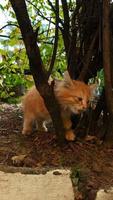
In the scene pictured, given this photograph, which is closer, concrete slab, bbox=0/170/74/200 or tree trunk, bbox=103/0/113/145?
concrete slab, bbox=0/170/74/200

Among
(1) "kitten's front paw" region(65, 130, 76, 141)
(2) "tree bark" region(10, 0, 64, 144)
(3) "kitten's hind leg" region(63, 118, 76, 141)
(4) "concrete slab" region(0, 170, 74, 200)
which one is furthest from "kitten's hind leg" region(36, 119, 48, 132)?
(4) "concrete slab" region(0, 170, 74, 200)

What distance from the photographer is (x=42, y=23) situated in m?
4.95

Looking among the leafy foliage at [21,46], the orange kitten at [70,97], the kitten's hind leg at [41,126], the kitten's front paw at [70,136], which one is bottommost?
the kitten's hind leg at [41,126]

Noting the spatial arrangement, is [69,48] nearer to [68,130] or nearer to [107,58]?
→ [107,58]

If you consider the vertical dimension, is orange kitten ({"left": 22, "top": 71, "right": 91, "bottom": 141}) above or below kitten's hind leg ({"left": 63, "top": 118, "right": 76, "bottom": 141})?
above

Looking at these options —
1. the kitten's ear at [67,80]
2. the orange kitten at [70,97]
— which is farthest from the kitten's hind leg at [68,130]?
the kitten's ear at [67,80]

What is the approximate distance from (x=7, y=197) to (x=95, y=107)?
4.54ft

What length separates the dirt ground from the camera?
137 inches

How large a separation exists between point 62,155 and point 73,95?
1.94 ft

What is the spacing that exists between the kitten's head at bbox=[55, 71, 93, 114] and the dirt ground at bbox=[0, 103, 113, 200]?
0.29 meters

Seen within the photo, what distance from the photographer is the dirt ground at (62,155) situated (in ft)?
11.4

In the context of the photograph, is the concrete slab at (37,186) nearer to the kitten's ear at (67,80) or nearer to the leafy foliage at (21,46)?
the kitten's ear at (67,80)

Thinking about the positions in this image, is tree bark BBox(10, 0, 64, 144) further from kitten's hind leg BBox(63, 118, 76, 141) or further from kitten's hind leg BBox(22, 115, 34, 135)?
kitten's hind leg BBox(22, 115, 34, 135)

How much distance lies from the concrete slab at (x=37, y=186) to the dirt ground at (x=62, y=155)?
0.12 meters
